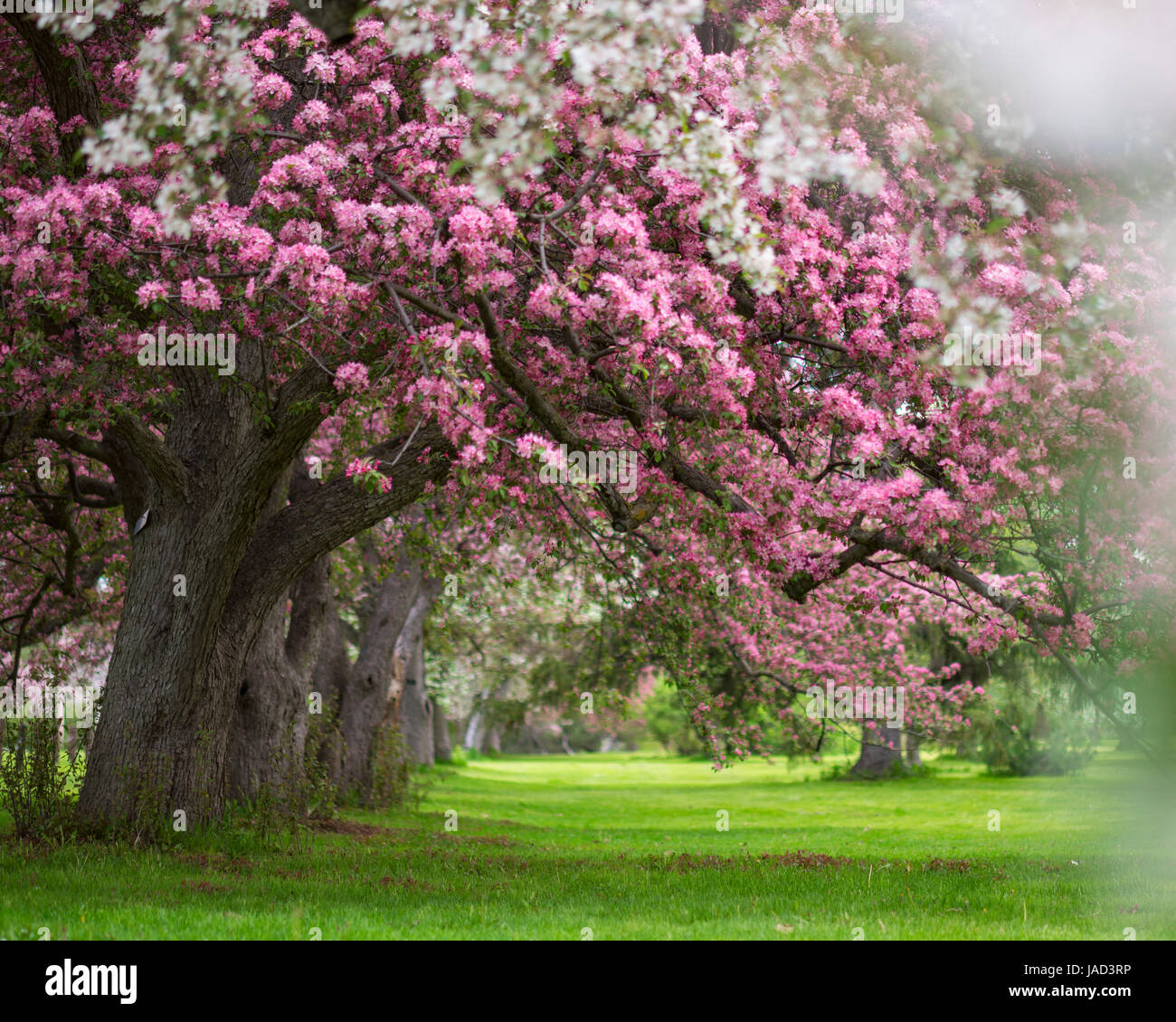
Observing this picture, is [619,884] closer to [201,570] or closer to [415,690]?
[201,570]

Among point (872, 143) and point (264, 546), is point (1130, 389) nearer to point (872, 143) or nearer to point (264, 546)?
point (872, 143)

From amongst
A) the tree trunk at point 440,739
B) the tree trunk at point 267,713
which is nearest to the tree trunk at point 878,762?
the tree trunk at point 440,739

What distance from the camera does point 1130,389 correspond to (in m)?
7.75

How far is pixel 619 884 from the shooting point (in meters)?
9.95

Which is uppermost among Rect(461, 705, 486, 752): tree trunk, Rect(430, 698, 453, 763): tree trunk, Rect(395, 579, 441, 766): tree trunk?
Rect(395, 579, 441, 766): tree trunk

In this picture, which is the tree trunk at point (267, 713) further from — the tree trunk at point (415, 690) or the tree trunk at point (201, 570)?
the tree trunk at point (415, 690)

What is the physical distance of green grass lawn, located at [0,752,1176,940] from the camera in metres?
6.88

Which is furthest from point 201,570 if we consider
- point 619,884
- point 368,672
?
point 368,672

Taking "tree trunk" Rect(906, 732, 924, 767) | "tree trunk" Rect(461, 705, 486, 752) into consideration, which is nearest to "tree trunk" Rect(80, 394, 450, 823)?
"tree trunk" Rect(906, 732, 924, 767)

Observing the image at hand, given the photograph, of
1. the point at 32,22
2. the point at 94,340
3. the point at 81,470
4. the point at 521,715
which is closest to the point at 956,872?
the point at 94,340

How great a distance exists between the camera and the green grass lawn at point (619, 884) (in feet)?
22.6

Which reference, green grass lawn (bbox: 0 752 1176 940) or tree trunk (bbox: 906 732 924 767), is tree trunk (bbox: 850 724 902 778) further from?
green grass lawn (bbox: 0 752 1176 940)

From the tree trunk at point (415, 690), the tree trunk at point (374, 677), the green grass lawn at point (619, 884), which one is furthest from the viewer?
the tree trunk at point (415, 690)
